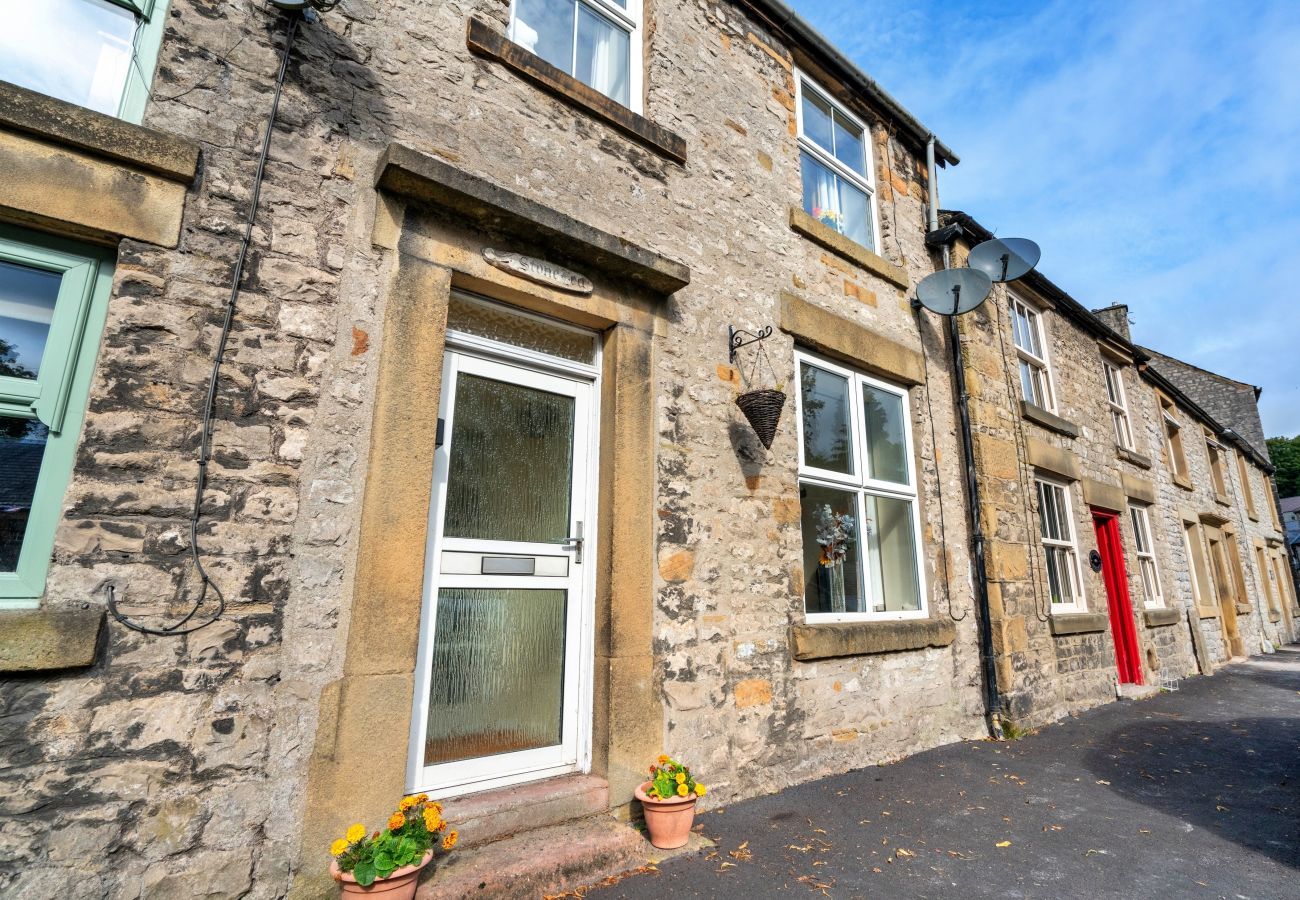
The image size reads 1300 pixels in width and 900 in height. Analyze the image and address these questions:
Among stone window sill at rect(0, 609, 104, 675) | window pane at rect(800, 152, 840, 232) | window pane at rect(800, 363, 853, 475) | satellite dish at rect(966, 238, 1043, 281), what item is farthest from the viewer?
satellite dish at rect(966, 238, 1043, 281)

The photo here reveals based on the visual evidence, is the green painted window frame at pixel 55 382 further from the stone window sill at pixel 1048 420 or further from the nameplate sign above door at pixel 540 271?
the stone window sill at pixel 1048 420

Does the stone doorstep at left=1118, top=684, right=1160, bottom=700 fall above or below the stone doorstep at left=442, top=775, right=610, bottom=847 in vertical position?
below

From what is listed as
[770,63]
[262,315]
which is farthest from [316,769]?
[770,63]

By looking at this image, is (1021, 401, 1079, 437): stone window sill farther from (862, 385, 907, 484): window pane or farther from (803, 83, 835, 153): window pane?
(803, 83, 835, 153): window pane

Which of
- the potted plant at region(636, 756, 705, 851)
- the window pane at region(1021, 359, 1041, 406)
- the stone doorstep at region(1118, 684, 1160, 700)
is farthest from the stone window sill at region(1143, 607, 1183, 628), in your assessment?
the potted plant at region(636, 756, 705, 851)

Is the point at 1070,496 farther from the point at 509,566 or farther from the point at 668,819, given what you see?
the point at 509,566

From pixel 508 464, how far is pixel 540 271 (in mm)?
1033

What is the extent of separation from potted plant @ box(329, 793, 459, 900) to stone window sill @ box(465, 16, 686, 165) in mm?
3629

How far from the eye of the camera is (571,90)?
361cm

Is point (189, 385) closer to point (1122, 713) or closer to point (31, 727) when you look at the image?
point (31, 727)

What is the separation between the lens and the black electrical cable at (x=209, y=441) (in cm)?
210

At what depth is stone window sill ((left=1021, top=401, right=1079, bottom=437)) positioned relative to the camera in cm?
677

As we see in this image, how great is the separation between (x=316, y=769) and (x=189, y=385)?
1.51m

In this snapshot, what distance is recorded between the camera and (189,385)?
A: 228 cm
